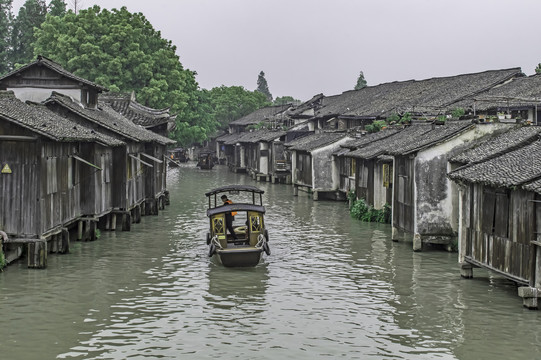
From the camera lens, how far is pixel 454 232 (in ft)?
78.4

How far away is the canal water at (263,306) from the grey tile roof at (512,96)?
1074 cm

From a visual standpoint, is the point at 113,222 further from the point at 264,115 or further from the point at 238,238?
the point at 264,115

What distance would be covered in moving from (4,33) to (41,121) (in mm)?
61336

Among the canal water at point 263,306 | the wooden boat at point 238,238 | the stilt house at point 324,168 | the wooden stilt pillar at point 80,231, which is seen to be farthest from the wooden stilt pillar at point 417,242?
the stilt house at point 324,168

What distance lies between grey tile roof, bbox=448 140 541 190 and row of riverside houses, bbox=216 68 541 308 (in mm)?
33

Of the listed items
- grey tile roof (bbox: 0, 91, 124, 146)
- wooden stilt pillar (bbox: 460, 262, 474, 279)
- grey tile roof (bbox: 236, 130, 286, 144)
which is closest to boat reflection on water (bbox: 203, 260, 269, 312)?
wooden stilt pillar (bbox: 460, 262, 474, 279)

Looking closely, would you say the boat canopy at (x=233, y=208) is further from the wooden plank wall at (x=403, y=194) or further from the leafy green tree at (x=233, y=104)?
the leafy green tree at (x=233, y=104)

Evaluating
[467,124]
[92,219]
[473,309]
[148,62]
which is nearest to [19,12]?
[148,62]

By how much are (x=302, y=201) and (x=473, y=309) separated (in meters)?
26.9

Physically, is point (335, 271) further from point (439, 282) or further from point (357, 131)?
point (357, 131)

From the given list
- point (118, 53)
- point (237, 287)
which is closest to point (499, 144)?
point (237, 287)

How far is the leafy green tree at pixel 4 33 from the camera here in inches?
2958

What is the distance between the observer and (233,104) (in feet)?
354

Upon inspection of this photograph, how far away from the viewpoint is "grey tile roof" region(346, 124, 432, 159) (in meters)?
27.2
